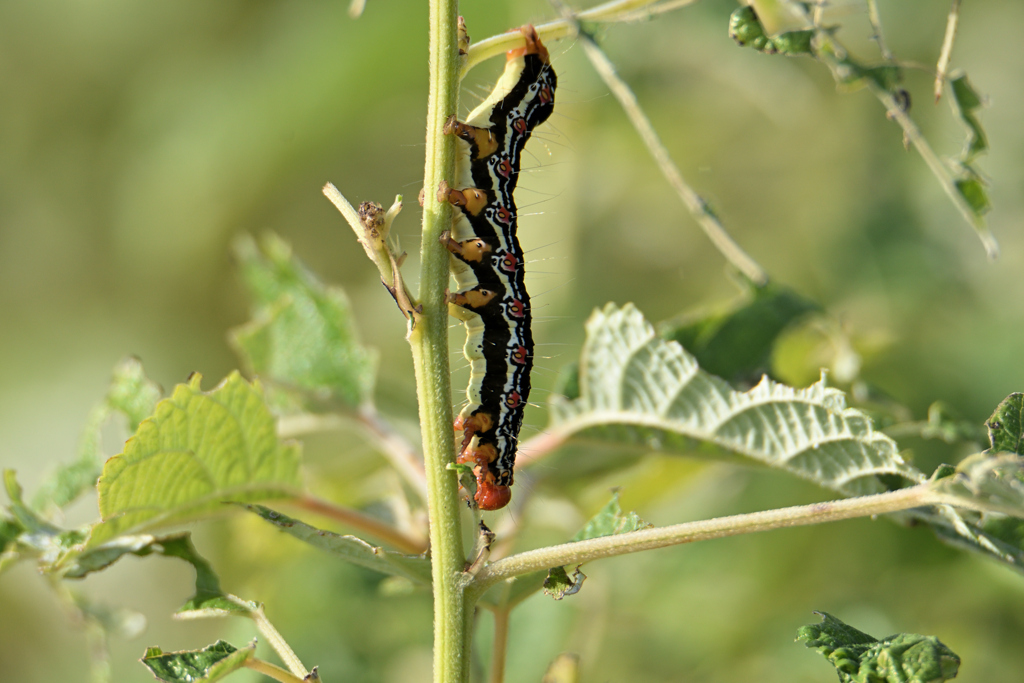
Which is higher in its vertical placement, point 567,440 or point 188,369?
point 567,440

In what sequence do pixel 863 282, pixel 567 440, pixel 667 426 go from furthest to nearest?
pixel 863 282, pixel 567 440, pixel 667 426

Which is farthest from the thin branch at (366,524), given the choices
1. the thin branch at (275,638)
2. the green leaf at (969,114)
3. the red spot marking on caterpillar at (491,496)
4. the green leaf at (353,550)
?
the green leaf at (969,114)

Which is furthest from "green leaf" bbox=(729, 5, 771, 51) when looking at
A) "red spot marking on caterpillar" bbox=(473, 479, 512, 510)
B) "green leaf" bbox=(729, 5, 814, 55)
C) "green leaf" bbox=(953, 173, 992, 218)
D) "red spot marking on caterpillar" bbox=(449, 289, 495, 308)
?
"red spot marking on caterpillar" bbox=(473, 479, 512, 510)

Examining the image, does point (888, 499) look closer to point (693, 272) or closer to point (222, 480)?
point (222, 480)

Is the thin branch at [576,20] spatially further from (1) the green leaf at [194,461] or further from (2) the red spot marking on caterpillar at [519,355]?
(1) the green leaf at [194,461]

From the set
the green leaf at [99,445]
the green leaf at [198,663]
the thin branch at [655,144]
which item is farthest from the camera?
the green leaf at [99,445]

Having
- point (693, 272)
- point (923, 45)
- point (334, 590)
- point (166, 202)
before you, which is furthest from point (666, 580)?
point (166, 202)

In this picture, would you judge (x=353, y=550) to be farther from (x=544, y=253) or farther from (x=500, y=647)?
(x=544, y=253)
